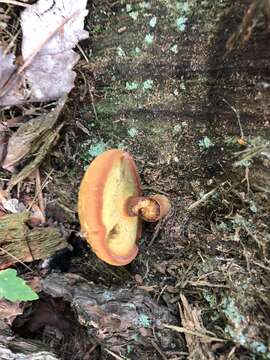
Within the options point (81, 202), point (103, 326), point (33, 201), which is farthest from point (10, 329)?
point (81, 202)

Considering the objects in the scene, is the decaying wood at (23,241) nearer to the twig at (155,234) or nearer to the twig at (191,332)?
the twig at (155,234)

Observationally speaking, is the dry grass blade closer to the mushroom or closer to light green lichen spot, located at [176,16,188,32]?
the mushroom

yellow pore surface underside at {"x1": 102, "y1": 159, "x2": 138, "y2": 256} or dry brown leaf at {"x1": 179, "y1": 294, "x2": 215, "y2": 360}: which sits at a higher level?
yellow pore surface underside at {"x1": 102, "y1": 159, "x2": 138, "y2": 256}

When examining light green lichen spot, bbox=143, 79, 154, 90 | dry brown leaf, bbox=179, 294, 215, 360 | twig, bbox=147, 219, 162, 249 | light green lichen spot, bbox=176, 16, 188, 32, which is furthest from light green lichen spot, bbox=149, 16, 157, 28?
dry brown leaf, bbox=179, 294, 215, 360

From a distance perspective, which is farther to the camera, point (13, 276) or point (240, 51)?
point (13, 276)

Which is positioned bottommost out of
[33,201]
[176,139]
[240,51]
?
[33,201]

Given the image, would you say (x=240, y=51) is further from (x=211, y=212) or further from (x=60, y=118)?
(x=60, y=118)

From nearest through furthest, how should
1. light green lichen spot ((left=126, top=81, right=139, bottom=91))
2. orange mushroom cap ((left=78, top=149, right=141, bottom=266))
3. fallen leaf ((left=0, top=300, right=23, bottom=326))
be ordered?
1. orange mushroom cap ((left=78, top=149, right=141, bottom=266))
2. light green lichen spot ((left=126, top=81, right=139, bottom=91))
3. fallen leaf ((left=0, top=300, right=23, bottom=326))

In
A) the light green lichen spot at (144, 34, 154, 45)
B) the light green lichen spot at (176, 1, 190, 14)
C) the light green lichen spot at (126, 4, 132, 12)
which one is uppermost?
the light green lichen spot at (176, 1, 190, 14)
